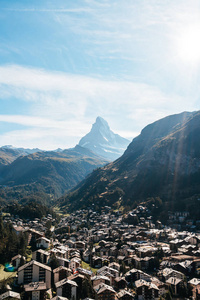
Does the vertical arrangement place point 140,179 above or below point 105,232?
above

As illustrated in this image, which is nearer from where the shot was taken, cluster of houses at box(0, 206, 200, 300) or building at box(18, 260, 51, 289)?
cluster of houses at box(0, 206, 200, 300)

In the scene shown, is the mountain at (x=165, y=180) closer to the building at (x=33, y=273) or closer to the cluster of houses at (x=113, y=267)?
the cluster of houses at (x=113, y=267)

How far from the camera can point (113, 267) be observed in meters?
62.2

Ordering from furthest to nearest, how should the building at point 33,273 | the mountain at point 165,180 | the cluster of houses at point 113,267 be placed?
the mountain at point 165,180
the building at point 33,273
the cluster of houses at point 113,267

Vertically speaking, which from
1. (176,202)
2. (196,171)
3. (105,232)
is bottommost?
(105,232)

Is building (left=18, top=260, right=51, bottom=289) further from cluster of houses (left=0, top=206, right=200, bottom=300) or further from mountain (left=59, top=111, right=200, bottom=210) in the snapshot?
mountain (left=59, top=111, right=200, bottom=210)

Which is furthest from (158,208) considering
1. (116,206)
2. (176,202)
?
(116,206)

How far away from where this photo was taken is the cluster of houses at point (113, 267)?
45.5 metres

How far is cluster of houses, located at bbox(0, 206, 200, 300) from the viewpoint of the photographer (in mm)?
45500

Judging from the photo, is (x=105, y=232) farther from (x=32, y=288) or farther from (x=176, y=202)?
(x=32, y=288)

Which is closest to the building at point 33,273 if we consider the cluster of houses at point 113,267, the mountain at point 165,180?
the cluster of houses at point 113,267

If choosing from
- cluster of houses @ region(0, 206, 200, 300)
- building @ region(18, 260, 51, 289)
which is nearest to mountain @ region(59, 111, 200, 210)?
cluster of houses @ region(0, 206, 200, 300)

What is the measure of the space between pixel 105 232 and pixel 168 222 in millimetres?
32564

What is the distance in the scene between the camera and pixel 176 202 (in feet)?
423
